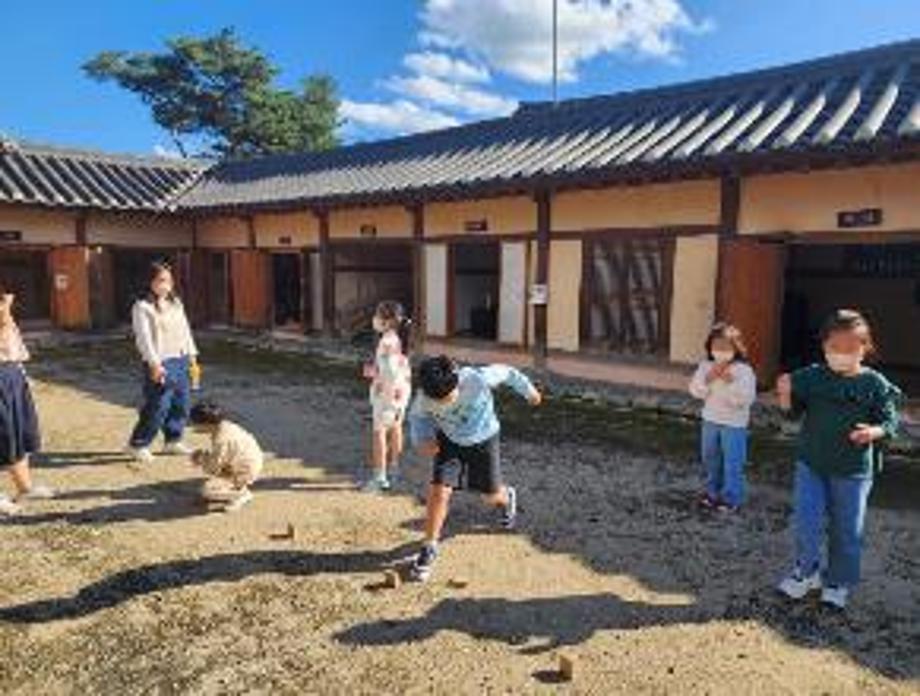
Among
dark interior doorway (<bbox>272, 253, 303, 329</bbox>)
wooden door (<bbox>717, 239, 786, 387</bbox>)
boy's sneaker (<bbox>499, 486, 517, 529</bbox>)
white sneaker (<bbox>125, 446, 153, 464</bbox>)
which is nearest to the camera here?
boy's sneaker (<bbox>499, 486, 517, 529</bbox>)

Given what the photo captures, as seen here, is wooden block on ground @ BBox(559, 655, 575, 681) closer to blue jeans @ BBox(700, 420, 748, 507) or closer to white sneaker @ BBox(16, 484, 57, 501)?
blue jeans @ BBox(700, 420, 748, 507)

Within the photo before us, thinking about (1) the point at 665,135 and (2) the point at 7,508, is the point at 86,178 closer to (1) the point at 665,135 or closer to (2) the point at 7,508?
(1) the point at 665,135

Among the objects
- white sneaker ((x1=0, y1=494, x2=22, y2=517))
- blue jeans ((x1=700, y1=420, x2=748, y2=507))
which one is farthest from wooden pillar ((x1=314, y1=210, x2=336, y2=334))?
blue jeans ((x1=700, y1=420, x2=748, y2=507))

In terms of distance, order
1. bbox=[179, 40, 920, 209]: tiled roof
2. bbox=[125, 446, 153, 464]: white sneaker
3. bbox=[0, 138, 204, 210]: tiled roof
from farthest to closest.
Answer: bbox=[0, 138, 204, 210]: tiled roof
bbox=[179, 40, 920, 209]: tiled roof
bbox=[125, 446, 153, 464]: white sneaker

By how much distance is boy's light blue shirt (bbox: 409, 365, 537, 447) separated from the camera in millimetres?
4680

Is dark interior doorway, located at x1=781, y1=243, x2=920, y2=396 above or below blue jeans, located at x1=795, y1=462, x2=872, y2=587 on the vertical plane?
above

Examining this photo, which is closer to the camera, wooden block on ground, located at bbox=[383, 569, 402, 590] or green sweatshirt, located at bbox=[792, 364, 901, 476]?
green sweatshirt, located at bbox=[792, 364, 901, 476]

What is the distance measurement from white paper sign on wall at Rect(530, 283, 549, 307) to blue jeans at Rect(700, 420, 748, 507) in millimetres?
5624

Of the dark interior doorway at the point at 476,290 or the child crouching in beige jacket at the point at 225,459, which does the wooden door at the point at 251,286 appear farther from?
the child crouching in beige jacket at the point at 225,459

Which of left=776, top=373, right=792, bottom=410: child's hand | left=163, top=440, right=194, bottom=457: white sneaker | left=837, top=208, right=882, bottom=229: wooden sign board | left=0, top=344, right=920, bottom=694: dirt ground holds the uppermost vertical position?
left=837, top=208, right=882, bottom=229: wooden sign board

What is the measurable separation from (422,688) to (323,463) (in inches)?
152

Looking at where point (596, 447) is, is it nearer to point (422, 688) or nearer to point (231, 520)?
point (231, 520)

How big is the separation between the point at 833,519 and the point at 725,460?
63.2 inches

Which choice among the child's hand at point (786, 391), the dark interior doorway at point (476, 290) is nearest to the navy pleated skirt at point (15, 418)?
the child's hand at point (786, 391)
